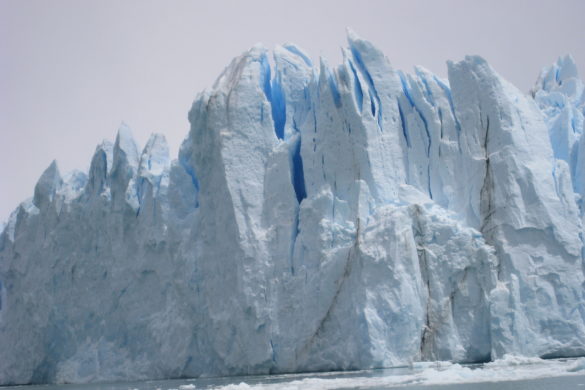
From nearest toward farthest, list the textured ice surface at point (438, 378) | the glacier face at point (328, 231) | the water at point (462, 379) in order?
1. the water at point (462, 379)
2. the textured ice surface at point (438, 378)
3. the glacier face at point (328, 231)

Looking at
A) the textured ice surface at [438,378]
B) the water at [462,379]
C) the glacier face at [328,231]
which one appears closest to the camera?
the water at [462,379]

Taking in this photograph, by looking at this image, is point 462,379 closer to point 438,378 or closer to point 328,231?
point 438,378

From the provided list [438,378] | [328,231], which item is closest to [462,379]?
[438,378]

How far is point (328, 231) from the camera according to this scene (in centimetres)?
1808

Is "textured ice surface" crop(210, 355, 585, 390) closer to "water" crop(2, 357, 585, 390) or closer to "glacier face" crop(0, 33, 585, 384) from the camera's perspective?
"water" crop(2, 357, 585, 390)

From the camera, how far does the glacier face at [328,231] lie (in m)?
17.1

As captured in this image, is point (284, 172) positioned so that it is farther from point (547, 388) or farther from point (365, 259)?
point (547, 388)

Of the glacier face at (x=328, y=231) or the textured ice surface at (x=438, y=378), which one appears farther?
the glacier face at (x=328, y=231)

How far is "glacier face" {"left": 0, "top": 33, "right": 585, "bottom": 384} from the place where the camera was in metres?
17.1

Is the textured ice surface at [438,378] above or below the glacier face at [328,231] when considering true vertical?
below

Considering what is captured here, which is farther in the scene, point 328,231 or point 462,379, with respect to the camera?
point 328,231

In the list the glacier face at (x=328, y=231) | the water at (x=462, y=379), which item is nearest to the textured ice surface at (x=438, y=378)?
the water at (x=462, y=379)

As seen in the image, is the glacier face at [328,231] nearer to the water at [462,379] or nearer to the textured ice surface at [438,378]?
the water at [462,379]

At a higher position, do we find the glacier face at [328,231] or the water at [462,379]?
the glacier face at [328,231]
